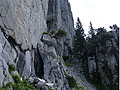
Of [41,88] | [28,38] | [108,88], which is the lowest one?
[108,88]

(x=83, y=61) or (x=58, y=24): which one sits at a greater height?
(x=58, y=24)

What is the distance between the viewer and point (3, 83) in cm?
1155

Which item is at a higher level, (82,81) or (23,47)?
(23,47)

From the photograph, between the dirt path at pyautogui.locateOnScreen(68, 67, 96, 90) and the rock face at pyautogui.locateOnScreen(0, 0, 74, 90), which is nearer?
the rock face at pyautogui.locateOnScreen(0, 0, 74, 90)

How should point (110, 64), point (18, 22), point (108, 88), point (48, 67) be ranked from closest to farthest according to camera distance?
point (18, 22), point (48, 67), point (108, 88), point (110, 64)

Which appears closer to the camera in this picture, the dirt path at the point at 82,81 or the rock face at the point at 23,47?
the rock face at the point at 23,47

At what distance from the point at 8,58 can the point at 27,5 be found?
10167 millimetres

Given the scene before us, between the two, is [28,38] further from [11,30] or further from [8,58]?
[8,58]

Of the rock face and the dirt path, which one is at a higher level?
the rock face

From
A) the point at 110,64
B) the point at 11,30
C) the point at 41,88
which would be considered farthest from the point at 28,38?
the point at 110,64

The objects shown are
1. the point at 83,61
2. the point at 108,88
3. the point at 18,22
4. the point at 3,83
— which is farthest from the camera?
the point at 83,61

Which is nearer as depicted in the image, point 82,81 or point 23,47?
point 23,47

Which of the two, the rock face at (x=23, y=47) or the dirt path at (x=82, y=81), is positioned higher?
the rock face at (x=23, y=47)

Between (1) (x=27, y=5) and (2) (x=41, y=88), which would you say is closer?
(2) (x=41, y=88)
